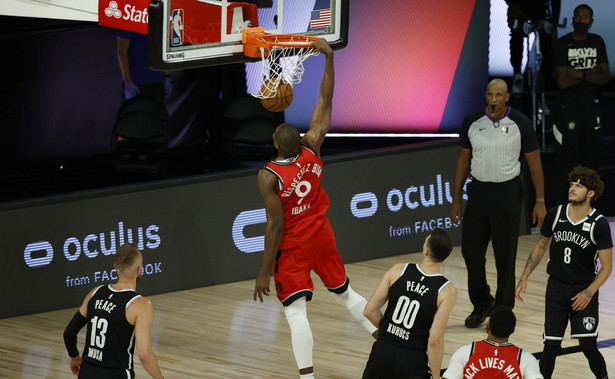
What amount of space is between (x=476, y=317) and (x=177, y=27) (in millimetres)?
3851

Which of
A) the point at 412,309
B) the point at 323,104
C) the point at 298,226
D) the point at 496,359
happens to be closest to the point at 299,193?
the point at 298,226

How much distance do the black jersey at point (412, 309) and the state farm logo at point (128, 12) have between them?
3.33 meters

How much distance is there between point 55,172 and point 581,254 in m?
7.59

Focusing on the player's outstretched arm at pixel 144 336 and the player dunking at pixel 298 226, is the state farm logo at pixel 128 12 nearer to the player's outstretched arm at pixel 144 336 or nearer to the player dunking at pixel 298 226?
the player dunking at pixel 298 226

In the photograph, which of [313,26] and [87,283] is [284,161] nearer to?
[313,26]

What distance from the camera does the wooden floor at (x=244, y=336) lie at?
29.6ft

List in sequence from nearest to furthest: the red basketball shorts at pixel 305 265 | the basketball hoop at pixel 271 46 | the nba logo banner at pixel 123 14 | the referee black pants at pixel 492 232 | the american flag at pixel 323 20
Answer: the red basketball shorts at pixel 305 265 → the basketball hoop at pixel 271 46 → the nba logo banner at pixel 123 14 → the american flag at pixel 323 20 → the referee black pants at pixel 492 232

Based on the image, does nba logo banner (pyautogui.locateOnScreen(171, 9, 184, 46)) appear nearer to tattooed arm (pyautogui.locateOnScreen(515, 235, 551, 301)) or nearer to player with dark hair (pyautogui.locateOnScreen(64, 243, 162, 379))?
player with dark hair (pyautogui.locateOnScreen(64, 243, 162, 379))

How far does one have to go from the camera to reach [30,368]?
29.7 ft

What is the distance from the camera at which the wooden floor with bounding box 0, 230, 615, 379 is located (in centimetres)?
902

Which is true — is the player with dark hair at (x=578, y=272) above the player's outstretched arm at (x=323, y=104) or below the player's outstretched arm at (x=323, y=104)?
below

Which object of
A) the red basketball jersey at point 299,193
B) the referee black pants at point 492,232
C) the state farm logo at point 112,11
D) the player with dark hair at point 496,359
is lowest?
the referee black pants at point 492,232

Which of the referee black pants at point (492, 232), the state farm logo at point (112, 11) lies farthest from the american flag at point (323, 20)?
the referee black pants at point (492, 232)

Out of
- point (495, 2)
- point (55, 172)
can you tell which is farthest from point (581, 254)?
point (495, 2)
